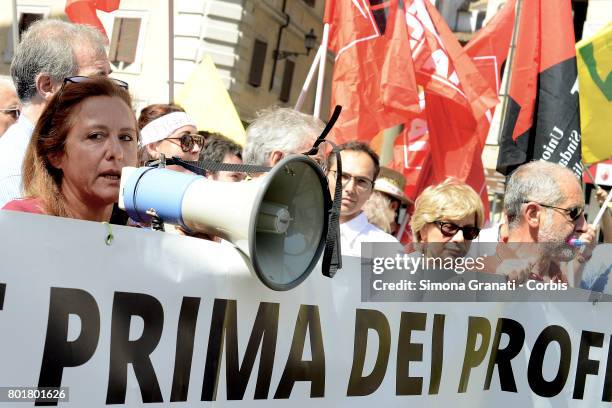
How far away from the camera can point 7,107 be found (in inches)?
179

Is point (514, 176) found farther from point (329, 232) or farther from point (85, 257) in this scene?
point (85, 257)

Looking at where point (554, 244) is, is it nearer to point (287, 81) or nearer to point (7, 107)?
point (7, 107)

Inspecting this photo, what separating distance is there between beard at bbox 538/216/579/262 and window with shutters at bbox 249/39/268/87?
602 inches

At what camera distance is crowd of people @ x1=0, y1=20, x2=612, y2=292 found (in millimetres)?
2260

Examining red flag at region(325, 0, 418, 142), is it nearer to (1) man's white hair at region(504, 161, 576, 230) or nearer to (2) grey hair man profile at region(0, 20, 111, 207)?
(1) man's white hair at region(504, 161, 576, 230)

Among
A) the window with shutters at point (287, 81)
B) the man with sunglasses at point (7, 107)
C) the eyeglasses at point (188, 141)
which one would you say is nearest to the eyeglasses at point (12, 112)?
the man with sunglasses at point (7, 107)

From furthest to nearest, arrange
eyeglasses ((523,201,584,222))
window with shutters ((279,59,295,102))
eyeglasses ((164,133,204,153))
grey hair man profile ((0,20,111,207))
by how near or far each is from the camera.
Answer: window with shutters ((279,59,295,102)), eyeglasses ((164,133,204,153)), eyeglasses ((523,201,584,222)), grey hair man profile ((0,20,111,207))

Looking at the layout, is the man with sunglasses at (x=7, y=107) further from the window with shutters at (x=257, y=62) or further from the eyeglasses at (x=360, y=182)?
the window with shutters at (x=257, y=62)

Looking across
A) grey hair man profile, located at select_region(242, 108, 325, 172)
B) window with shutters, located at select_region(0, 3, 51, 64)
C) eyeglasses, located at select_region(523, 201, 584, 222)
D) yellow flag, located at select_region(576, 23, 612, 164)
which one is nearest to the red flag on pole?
yellow flag, located at select_region(576, 23, 612, 164)

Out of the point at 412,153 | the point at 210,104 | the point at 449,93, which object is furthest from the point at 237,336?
the point at 412,153

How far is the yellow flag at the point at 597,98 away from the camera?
20.3ft

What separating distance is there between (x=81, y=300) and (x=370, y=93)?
172 inches

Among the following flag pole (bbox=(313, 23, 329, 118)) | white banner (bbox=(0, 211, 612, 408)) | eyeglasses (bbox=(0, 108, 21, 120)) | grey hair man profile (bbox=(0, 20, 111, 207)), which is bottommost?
white banner (bbox=(0, 211, 612, 408))

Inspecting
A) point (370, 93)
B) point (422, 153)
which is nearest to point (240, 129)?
point (370, 93)
